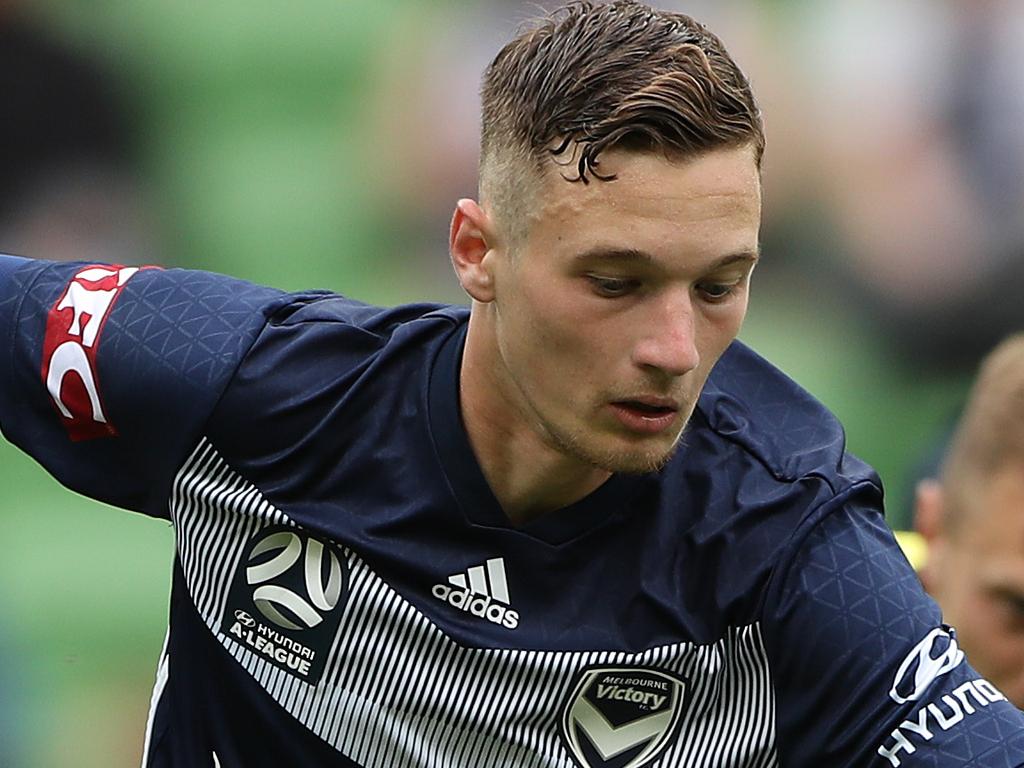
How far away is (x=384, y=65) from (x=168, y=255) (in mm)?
890

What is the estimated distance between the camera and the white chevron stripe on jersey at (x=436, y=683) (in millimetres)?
2400

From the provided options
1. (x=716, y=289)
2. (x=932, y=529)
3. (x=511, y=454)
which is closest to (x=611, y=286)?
(x=716, y=289)

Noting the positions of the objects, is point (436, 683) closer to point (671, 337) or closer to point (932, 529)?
point (671, 337)

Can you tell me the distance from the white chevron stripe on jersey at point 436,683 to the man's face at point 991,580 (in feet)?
4.72

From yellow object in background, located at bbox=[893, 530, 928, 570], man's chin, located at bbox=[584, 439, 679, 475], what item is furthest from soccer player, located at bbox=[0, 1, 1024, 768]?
yellow object in background, located at bbox=[893, 530, 928, 570]

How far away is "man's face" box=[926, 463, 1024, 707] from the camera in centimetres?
366

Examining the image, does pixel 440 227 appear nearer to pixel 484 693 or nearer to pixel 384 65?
pixel 384 65

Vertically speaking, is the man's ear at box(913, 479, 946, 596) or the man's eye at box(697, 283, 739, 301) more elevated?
the man's eye at box(697, 283, 739, 301)

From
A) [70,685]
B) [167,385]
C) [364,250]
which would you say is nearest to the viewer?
[167,385]

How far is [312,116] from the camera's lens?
215 inches

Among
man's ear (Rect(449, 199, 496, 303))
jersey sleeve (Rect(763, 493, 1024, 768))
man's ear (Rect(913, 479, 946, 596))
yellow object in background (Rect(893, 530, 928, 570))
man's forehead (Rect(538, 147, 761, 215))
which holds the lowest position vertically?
yellow object in background (Rect(893, 530, 928, 570))

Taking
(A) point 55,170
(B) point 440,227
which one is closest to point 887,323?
(B) point 440,227

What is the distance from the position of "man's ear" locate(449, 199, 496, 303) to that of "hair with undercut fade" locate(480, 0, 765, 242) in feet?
0.10

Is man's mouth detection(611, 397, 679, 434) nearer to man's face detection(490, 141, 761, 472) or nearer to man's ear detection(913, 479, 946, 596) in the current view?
man's face detection(490, 141, 761, 472)
